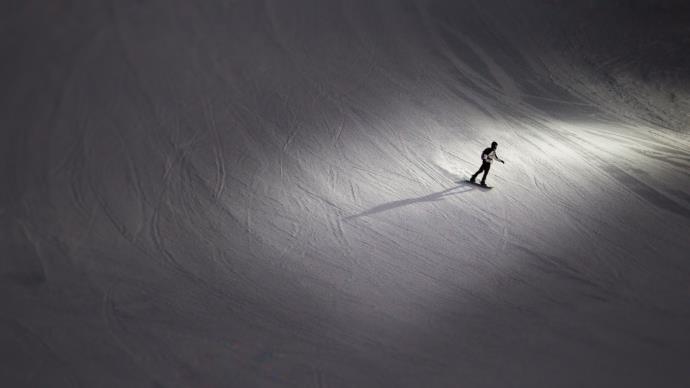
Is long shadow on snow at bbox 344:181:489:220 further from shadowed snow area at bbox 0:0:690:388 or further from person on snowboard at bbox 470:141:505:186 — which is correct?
person on snowboard at bbox 470:141:505:186

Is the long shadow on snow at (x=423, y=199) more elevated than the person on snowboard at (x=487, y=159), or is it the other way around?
the person on snowboard at (x=487, y=159)

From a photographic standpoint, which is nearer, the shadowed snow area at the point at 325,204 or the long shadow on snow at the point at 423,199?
the shadowed snow area at the point at 325,204

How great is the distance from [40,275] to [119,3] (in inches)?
324

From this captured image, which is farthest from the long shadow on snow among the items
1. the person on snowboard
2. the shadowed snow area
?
the person on snowboard

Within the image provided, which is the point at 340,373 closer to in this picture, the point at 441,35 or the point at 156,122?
the point at 156,122

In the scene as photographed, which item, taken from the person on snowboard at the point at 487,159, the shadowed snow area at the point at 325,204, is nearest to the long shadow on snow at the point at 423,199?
the shadowed snow area at the point at 325,204

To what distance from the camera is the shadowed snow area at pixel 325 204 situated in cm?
512

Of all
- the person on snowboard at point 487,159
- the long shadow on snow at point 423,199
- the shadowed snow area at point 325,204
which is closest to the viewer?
the shadowed snow area at point 325,204

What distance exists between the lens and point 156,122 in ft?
29.3

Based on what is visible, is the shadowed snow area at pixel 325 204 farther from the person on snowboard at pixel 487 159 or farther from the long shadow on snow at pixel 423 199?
the person on snowboard at pixel 487 159

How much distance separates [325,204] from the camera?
24.9 ft

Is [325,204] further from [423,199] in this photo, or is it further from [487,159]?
[487,159]

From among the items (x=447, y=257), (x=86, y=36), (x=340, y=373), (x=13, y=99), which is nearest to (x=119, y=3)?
(x=86, y=36)

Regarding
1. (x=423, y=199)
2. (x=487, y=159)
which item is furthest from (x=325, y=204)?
(x=487, y=159)
